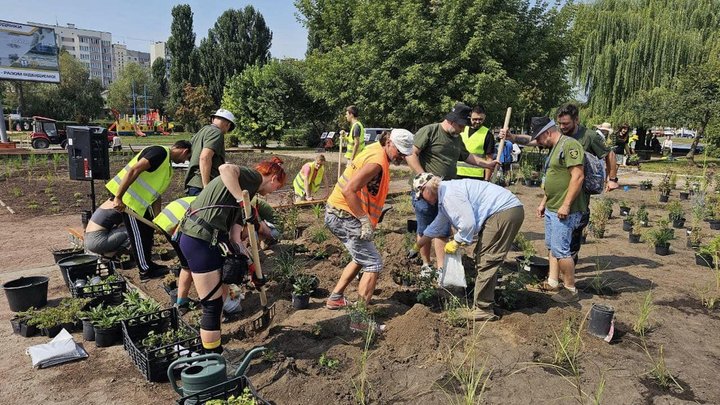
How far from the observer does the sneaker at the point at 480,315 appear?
13.1ft

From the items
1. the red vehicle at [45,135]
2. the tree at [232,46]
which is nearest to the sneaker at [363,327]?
the red vehicle at [45,135]

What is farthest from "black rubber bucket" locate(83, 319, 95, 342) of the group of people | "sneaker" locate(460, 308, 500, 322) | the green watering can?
"sneaker" locate(460, 308, 500, 322)

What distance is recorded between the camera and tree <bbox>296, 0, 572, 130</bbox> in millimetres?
16500

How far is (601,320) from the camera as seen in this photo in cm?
376

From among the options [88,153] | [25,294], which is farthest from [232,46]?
[25,294]

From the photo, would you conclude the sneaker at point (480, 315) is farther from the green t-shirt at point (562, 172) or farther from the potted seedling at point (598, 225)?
the potted seedling at point (598, 225)

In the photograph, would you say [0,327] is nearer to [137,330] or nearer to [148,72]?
[137,330]

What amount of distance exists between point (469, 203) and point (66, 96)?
60456mm

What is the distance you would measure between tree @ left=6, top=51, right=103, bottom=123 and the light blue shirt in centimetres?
5212

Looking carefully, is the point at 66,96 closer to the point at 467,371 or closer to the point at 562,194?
the point at 562,194

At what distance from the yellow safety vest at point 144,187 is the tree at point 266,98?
65.0ft

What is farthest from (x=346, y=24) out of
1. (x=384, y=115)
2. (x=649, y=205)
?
(x=649, y=205)

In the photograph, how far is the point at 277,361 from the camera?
3326 millimetres

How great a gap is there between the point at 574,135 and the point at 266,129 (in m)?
21.3
